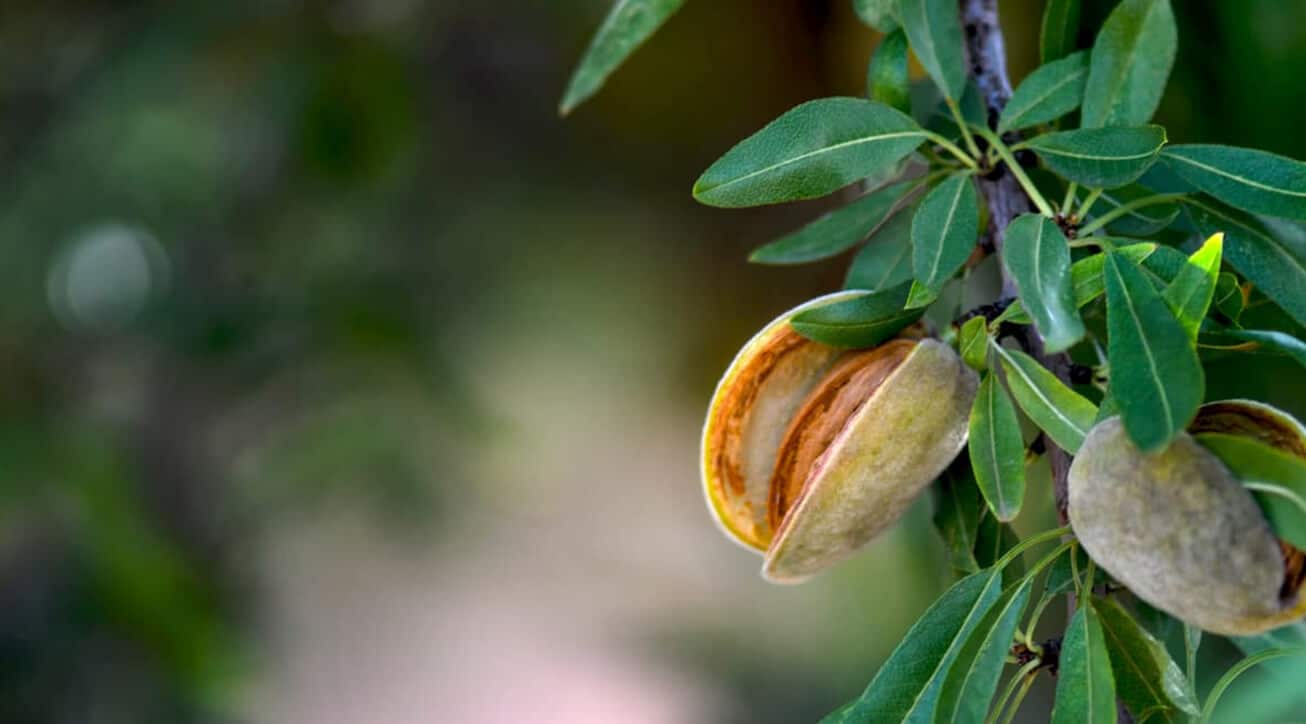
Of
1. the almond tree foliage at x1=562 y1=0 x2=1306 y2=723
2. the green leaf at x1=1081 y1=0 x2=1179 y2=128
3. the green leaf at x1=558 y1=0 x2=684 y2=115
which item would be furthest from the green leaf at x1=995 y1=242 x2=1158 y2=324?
the green leaf at x1=558 y1=0 x2=684 y2=115

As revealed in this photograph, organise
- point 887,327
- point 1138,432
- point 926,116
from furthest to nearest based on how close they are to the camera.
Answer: point 926,116, point 887,327, point 1138,432

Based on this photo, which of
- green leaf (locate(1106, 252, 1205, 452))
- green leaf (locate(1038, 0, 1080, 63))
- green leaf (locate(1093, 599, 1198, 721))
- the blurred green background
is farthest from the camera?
the blurred green background

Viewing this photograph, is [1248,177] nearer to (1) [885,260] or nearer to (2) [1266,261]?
(2) [1266,261]

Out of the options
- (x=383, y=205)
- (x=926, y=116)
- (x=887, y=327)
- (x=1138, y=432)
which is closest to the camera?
(x=1138, y=432)

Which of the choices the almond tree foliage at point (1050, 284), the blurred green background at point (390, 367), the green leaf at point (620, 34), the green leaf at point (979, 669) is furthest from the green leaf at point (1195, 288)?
the blurred green background at point (390, 367)

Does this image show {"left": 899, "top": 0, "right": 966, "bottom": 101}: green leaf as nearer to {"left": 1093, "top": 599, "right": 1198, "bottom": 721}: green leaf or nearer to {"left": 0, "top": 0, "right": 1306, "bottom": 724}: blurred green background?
{"left": 1093, "top": 599, "right": 1198, "bottom": 721}: green leaf

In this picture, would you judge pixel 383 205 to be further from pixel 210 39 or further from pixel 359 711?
pixel 359 711

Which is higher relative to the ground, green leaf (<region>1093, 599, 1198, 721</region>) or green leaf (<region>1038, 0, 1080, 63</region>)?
green leaf (<region>1038, 0, 1080, 63</region>)

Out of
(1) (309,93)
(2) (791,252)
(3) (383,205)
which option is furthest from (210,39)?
(2) (791,252)
